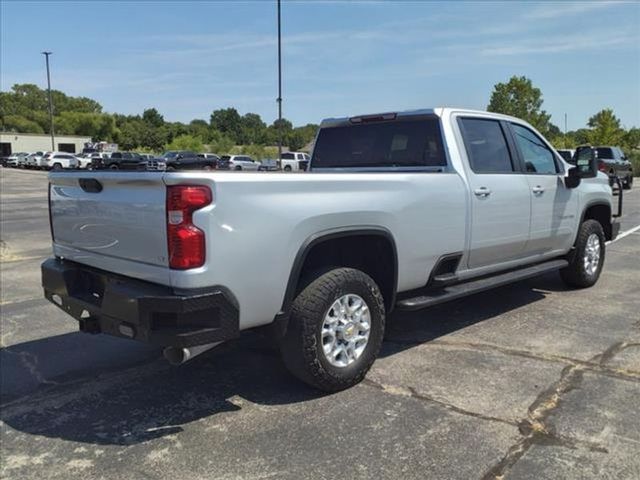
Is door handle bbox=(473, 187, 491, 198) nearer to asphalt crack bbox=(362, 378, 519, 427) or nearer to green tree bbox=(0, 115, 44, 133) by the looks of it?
asphalt crack bbox=(362, 378, 519, 427)

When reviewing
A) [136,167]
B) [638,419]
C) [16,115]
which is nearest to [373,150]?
[136,167]

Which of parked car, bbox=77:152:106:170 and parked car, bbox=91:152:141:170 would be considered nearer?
parked car, bbox=91:152:141:170

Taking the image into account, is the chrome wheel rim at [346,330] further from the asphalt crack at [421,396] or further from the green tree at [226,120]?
the green tree at [226,120]

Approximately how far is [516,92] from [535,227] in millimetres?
41219

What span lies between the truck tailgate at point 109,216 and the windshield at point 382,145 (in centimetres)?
258

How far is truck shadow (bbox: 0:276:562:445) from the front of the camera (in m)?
3.82

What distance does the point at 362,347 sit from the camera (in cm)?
430

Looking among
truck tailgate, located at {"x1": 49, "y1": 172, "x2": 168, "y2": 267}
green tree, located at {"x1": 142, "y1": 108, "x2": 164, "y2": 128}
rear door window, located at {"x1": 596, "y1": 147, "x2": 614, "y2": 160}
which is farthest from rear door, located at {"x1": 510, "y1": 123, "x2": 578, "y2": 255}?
green tree, located at {"x1": 142, "y1": 108, "x2": 164, "y2": 128}

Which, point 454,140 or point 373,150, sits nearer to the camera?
point 454,140

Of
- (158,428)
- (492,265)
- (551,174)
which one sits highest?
(551,174)

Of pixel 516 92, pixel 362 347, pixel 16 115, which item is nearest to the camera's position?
pixel 362 347

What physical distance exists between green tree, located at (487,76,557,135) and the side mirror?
39.4 meters

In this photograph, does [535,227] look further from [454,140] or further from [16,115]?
[16,115]

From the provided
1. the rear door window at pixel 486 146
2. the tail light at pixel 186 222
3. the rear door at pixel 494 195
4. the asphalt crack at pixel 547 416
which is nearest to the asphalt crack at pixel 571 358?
the asphalt crack at pixel 547 416
